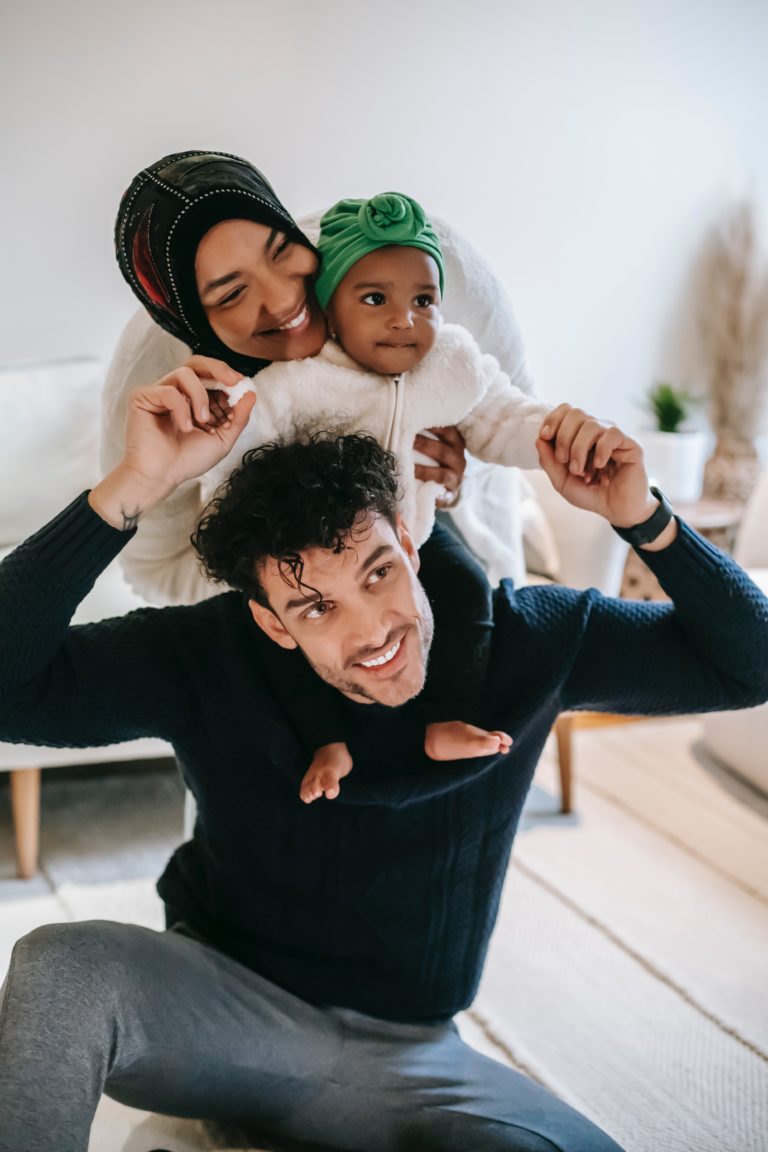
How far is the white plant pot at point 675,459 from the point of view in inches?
116

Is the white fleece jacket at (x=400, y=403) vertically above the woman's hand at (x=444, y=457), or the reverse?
the white fleece jacket at (x=400, y=403)

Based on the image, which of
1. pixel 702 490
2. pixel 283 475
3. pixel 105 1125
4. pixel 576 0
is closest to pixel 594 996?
pixel 105 1125

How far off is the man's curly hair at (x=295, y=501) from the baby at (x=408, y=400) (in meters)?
0.03

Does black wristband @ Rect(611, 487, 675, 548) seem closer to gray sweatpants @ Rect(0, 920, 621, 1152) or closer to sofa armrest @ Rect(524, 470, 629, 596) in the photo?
gray sweatpants @ Rect(0, 920, 621, 1152)

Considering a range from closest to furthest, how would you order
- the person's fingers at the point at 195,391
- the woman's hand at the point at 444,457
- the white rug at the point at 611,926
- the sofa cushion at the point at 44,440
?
the person's fingers at the point at 195,391 < the woman's hand at the point at 444,457 < the white rug at the point at 611,926 < the sofa cushion at the point at 44,440

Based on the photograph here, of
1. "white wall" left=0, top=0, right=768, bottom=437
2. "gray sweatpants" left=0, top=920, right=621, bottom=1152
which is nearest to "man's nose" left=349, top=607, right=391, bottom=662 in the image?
"gray sweatpants" left=0, top=920, right=621, bottom=1152

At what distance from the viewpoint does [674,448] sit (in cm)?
295

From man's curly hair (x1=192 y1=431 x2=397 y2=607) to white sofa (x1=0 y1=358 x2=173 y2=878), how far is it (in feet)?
3.57

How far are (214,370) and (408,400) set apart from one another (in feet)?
0.66

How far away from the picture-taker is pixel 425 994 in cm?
125

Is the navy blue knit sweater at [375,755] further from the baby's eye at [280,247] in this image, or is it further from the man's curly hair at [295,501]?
the baby's eye at [280,247]

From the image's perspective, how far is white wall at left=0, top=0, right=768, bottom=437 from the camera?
7.84ft

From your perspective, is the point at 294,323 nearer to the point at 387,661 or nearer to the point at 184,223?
the point at 184,223

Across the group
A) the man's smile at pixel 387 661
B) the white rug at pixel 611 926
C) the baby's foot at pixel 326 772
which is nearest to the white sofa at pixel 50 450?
the white rug at pixel 611 926
